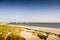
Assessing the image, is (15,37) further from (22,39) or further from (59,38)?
(59,38)

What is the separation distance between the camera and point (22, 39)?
18.6 ft

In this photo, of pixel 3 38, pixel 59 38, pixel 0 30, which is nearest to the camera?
pixel 3 38

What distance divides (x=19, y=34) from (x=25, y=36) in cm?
30

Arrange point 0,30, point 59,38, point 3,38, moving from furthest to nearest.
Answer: point 59,38
point 0,30
point 3,38

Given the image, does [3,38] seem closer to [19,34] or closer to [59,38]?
[19,34]

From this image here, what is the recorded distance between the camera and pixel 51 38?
624cm

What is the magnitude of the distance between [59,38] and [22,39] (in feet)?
6.75

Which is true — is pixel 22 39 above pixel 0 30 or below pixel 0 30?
below

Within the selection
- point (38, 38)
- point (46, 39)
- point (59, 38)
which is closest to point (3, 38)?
point (38, 38)

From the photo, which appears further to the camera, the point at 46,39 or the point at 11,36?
the point at 46,39

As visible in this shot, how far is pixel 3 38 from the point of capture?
5660 mm

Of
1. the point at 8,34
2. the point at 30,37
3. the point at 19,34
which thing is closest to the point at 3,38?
the point at 8,34

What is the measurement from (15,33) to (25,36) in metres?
0.50

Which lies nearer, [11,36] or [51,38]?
[11,36]
